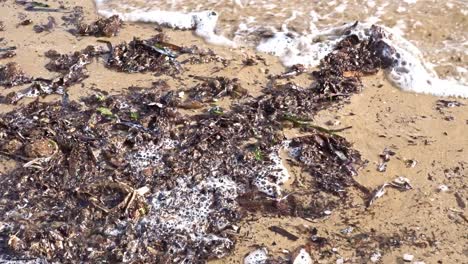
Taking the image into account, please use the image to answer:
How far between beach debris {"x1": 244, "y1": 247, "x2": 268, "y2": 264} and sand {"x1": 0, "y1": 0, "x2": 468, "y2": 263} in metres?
0.04

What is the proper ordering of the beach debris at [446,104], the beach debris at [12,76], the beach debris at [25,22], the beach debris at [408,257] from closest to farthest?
the beach debris at [408,257] < the beach debris at [446,104] < the beach debris at [12,76] < the beach debris at [25,22]

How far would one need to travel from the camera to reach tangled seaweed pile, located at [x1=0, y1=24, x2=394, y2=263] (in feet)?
11.7

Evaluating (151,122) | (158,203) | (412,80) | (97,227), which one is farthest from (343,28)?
(97,227)

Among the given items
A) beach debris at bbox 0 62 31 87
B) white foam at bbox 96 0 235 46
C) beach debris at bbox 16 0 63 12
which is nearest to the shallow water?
white foam at bbox 96 0 235 46

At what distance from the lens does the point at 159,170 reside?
4.04 meters

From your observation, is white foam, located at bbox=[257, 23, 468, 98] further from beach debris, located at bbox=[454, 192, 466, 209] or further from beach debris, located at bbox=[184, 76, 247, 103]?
beach debris, located at bbox=[454, 192, 466, 209]

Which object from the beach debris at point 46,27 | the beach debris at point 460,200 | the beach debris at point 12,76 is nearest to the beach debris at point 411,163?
the beach debris at point 460,200

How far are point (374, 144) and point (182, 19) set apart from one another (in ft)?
8.38

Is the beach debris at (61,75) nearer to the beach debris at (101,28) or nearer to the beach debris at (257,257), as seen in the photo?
the beach debris at (101,28)

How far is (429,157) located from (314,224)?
1122 millimetres

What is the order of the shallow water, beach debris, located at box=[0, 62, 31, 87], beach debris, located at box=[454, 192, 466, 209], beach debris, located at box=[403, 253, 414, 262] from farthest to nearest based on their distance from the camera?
1. the shallow water
2. beach debris, located at box=[0, 62, 31, 87]
3. beach debris, located at box=[454, 192, 466, 209]
4. beach debris, located at box=[403, 253, 414, 262]

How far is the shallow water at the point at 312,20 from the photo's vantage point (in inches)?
207

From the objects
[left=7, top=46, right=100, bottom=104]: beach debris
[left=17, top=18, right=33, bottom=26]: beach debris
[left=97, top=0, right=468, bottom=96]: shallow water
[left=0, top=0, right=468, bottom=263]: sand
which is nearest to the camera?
[left=0, top=0, right=468, bottom=263]: sand

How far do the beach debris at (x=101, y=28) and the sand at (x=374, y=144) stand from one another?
67 millimetres
